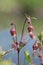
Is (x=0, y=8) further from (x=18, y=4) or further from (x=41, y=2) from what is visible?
(x=41, y=2)

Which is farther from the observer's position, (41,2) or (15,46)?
(41,2)

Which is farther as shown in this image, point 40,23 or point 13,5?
point 13,5

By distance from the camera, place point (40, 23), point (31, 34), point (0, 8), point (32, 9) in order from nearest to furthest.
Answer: point (31, 34) < point (40, 23) < point (0, 8) < point (32, 9)

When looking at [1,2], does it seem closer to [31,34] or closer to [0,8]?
[0,8]

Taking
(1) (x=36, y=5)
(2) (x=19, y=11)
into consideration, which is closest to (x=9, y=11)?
(2) (x=19, y=11)

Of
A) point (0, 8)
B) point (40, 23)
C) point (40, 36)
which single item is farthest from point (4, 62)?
point (0, 8)

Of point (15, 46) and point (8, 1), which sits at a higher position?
point (8, 1)

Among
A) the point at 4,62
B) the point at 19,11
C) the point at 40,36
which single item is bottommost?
the point at 4,62

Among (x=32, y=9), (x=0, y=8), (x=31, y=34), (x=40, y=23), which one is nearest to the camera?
(x=31, y=34)

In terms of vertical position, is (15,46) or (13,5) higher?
(13,5)
